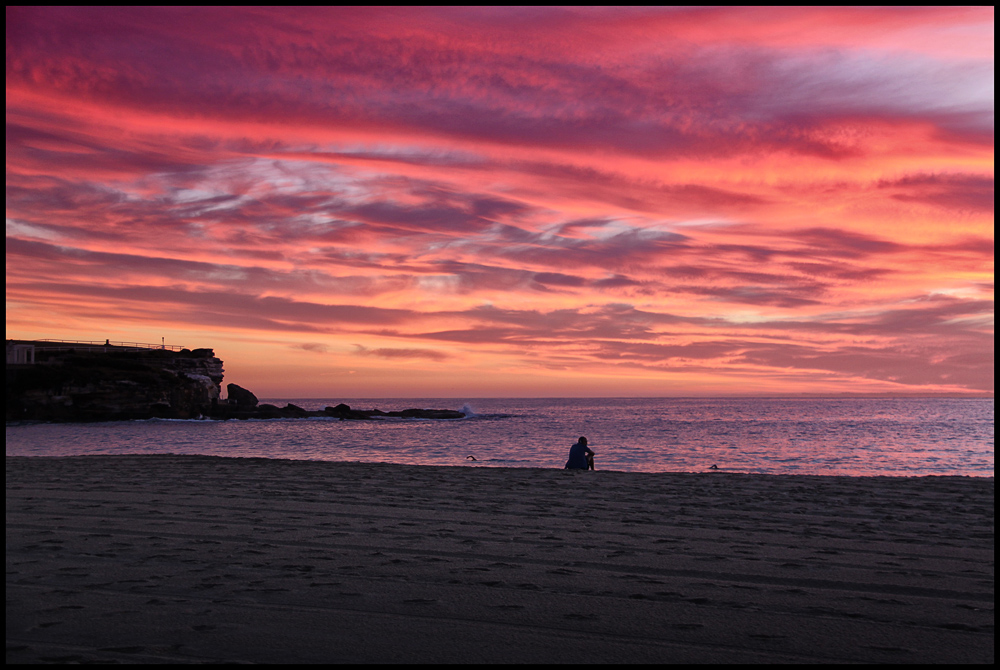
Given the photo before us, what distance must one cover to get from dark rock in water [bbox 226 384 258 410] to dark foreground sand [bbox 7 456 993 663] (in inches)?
2891

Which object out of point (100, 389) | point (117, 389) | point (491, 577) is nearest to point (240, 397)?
point (117, 389)

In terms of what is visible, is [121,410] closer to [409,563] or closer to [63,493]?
[63,493]

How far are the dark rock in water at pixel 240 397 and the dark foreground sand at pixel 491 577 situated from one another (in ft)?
241

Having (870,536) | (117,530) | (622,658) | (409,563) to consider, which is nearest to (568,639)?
(622,658)

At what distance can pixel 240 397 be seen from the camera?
7925cm

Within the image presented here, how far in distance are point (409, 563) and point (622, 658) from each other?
8.21 ft

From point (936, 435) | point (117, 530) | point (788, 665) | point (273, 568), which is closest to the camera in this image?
point (788, 665)

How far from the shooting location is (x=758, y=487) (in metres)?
11.4

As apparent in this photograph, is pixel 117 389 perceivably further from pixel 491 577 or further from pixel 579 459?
pixel 491 577

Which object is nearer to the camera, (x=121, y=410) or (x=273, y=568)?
(x=273, y=568)

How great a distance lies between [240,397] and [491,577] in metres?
80.8

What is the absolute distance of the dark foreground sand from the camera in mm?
3814

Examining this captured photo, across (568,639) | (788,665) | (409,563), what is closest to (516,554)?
(409,563)

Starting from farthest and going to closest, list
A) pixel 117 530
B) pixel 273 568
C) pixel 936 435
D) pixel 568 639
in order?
pixel 936 435 → pixel 117 530 → pixel 273 568 → pixel 568 639
